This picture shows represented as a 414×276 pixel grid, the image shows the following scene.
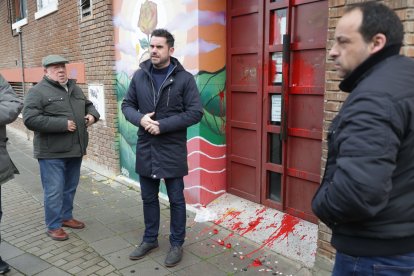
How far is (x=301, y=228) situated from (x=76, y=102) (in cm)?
260

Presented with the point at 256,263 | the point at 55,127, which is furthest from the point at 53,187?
the point at 256,263

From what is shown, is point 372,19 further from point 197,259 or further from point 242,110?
point 242,110

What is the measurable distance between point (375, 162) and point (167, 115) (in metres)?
2.17

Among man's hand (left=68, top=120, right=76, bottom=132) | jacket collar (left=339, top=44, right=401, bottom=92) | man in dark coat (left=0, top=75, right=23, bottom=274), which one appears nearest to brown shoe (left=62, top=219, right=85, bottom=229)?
man in dark coat (left=0, top=75, right=23, bottom=274)

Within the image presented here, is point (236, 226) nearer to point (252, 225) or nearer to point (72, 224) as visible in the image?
point (252, 225)

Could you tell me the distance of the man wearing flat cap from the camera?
3.80 meters

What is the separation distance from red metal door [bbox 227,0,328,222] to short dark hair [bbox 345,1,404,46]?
202 centimetres

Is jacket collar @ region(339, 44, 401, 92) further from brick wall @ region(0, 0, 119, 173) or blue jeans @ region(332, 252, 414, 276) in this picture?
brick wall @ region(0, 0, 119, 173)

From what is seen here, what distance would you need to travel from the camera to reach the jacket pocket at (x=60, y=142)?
3902mm

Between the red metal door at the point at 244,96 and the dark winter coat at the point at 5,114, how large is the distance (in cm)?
229

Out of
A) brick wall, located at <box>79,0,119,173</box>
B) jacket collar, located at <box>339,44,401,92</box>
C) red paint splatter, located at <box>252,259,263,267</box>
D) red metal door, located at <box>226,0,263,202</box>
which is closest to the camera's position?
jacket collar, located at <box>339,44,401,92</box>

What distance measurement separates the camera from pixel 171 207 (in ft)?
11.5

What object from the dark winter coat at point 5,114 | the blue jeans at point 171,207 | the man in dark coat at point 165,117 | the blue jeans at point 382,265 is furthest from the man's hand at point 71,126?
the blue jeans at point 382,265

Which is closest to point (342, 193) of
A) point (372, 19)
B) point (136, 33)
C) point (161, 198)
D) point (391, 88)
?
point (391, 88)
